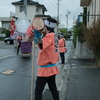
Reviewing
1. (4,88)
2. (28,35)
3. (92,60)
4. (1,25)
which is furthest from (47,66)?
(1,25)

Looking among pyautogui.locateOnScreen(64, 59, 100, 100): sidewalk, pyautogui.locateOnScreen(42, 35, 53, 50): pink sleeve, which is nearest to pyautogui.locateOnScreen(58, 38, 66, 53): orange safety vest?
pyautogui.locateOnScreen(64, 59, 100, 100): sidewalk

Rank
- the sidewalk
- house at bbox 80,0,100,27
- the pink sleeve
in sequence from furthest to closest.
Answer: house at bbox 80,0,100,27, the sidewalk, the pink sleeve

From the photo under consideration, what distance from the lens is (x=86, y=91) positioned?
15.8 feet

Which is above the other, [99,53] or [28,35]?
[28,35]

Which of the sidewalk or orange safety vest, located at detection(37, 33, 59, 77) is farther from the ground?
orange safety vest, located at detection(37, 33, 59, 77)

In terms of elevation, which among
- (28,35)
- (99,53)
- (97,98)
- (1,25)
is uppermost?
(1,25)

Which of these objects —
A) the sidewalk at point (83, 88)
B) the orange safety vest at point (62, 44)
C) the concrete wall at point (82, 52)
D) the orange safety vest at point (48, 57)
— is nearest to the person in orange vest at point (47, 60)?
the orange safety vest at point (48, 57)

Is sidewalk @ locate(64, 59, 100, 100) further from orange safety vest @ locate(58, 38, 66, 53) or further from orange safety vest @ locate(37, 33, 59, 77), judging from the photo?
orange safety vest @ locate(58, 38, 66, 53)

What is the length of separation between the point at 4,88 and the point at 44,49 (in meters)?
2.81

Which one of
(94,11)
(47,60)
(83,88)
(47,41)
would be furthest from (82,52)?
(47,41)

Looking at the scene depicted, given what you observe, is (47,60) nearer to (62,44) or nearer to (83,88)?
(83,88)

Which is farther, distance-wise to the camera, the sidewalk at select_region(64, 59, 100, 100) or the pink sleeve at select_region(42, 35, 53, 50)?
the sidewalk at select_region(64, 59, 100, 100)

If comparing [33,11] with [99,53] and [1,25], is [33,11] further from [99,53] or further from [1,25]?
[99,53]

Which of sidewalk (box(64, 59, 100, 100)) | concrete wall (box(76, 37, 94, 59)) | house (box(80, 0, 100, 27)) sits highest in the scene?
house (box(80, 0, 100, 27))
